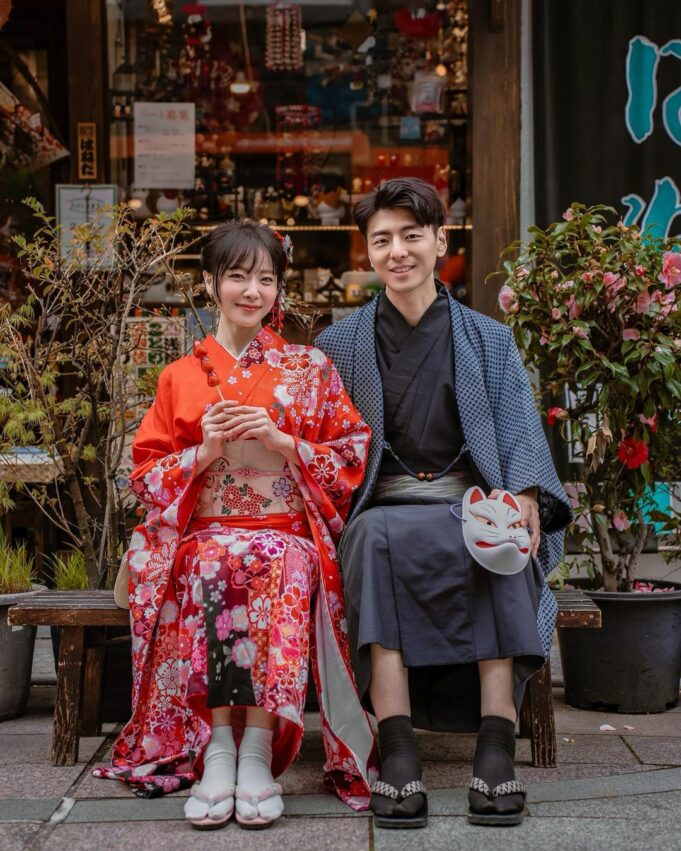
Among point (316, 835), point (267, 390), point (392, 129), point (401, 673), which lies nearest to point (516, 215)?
point (392, 129)

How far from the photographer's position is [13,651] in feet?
14.3

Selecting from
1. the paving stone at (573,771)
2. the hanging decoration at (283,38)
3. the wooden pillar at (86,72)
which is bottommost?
the paving stone at (573,771)

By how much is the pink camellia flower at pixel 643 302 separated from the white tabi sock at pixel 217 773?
2.24m

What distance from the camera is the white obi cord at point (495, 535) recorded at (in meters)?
3.28

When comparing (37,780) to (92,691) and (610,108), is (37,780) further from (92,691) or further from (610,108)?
(610,108)

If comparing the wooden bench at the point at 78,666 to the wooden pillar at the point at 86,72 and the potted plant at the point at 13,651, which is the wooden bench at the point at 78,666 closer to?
the potted plant at the point at 13,651

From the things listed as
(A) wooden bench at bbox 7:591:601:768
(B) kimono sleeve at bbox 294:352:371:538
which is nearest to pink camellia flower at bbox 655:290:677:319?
(A) wooden bench at bbox 7:591:601:768

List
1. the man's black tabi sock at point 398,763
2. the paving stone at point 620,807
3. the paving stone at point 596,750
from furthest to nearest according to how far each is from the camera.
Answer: the paving stone at point 596,750 < the paving stone at point 620,807 < the man's black tabi sock at point 398,763

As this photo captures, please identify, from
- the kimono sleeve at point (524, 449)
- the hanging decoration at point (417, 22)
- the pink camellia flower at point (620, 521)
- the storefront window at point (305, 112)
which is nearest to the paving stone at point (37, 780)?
the kimono sleeve at point (524, 449)

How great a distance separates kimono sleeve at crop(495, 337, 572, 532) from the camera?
147 inches

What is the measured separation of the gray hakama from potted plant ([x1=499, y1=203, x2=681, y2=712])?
2.93ft

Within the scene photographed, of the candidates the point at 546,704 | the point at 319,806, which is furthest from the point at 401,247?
the point at 319,806

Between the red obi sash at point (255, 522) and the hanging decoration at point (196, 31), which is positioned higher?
the hanging decoration at point (196, 31)

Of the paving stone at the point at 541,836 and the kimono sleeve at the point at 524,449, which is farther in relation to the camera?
the kimono sleeve at the point at 524,449
